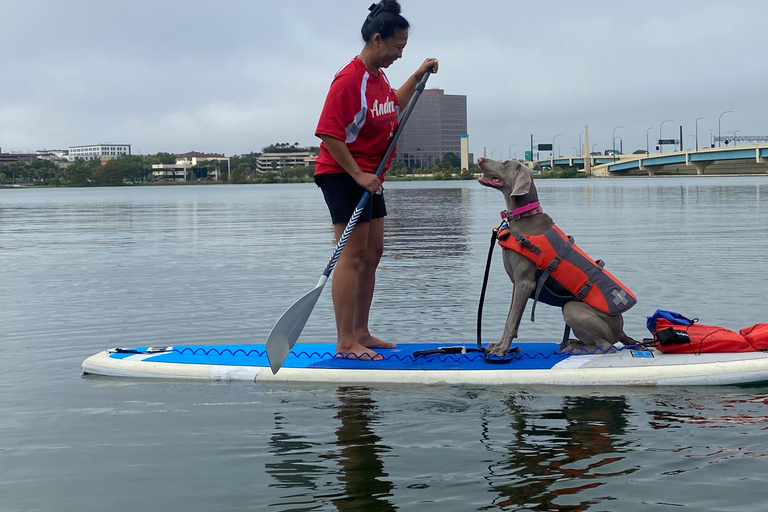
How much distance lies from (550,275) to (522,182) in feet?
2.31

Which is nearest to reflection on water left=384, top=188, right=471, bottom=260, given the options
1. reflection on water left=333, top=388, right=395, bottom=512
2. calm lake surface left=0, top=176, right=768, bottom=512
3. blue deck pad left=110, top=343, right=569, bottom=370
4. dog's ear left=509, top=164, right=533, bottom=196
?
calm lake surface left=0, top=176, right=768, bottom=512

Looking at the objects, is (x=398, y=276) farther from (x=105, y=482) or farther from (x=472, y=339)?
(x=105, y=482)

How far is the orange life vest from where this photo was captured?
614cm

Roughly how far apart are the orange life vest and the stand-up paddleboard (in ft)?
1.38

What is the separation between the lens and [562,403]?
19.0 ft

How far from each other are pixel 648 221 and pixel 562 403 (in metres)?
22.0

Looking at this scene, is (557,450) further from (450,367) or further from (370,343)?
(370,343)

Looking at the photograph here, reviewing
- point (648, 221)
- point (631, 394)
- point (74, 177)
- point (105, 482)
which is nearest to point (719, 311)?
point (631, 394)

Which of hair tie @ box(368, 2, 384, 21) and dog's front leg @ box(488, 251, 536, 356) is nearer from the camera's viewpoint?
dog's front leg @ box(488, 251, 536, 356)

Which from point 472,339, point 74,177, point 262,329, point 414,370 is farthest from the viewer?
point 74,177

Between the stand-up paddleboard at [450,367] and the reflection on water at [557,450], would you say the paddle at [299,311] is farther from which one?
the reflection on water at [557,450]

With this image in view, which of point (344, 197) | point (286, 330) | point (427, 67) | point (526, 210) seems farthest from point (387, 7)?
point (286, 330)

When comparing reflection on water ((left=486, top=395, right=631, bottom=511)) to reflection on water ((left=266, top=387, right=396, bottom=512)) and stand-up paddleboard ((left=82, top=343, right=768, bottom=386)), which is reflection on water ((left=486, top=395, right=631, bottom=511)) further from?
reflection on water ((left=266, top=387, right=396, bottom=512))

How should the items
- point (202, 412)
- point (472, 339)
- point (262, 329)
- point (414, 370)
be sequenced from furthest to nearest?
point (262, 329)
point (472, 339)
point (414, 370)
point (202, 412)
